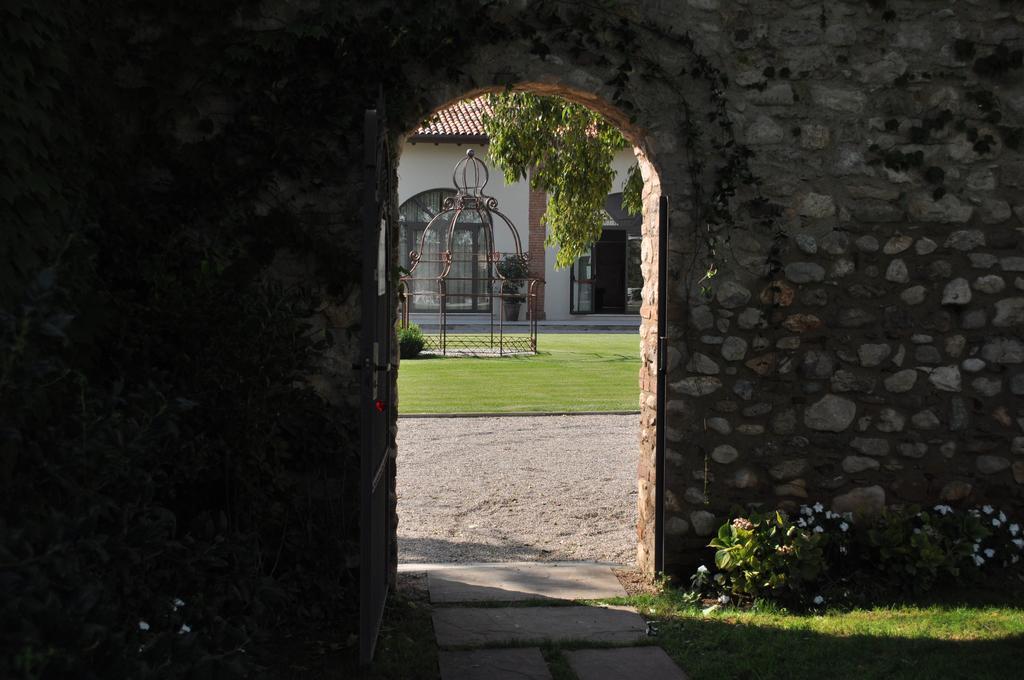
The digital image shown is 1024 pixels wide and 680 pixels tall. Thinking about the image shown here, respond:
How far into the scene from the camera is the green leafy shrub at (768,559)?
461 cm

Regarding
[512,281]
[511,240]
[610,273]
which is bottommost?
[512,281]

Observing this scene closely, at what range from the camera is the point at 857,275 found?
489 centimetres

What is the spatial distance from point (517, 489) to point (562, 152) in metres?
2.98

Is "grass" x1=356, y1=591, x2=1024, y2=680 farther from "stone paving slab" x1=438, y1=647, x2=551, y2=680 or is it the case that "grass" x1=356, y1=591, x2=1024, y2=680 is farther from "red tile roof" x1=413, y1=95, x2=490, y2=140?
"red tile roof" x1=413, y1=95, x2=490, y2=140

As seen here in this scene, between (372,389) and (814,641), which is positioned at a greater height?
(372,389)

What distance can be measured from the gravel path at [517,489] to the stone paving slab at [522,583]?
0.31 m

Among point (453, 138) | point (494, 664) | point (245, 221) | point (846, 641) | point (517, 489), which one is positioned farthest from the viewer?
point (453, 138)

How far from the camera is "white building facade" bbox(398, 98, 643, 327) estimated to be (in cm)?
2323

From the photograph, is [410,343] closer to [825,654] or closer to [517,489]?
[517,489]

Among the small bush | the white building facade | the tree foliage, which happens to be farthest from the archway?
the white building facade

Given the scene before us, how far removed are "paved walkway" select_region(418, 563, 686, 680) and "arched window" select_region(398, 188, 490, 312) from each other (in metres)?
18.5

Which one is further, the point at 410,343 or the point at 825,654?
the point at 410,343

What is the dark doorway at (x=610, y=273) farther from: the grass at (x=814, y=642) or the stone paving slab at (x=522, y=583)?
the grass at (x=814, y=642)

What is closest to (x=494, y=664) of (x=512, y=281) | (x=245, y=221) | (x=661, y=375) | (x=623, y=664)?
(x=623, y=664)
